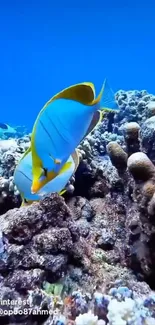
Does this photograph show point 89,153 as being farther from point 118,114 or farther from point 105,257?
point 118,114

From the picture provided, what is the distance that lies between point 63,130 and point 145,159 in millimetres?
1372

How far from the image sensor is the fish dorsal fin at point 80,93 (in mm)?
1399

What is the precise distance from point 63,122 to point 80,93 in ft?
0.48

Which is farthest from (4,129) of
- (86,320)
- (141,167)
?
(86,320)

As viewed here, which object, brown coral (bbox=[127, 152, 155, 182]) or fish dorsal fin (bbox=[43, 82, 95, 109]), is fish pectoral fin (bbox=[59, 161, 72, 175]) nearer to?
fish dorsal fin (bbox=[43, 82, 95, 109])

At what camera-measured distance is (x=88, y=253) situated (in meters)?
2.79

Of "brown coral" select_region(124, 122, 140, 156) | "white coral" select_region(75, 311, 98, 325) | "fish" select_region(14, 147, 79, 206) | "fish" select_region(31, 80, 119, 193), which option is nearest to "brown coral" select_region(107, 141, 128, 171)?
"brown coral" select_region(124, 122, 140, 156)

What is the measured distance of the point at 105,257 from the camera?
117 inches

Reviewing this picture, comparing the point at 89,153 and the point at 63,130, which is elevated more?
the point at 89,153

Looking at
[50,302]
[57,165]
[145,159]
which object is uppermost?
[145,159]

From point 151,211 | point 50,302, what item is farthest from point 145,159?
point 50,302

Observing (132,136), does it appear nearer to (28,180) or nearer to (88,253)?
(88,253)

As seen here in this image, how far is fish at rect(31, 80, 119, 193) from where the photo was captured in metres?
1.44

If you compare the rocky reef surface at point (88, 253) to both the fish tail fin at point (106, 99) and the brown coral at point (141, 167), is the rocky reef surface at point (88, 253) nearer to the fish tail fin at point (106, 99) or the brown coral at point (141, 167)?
the brown coral at point (141, 167)
